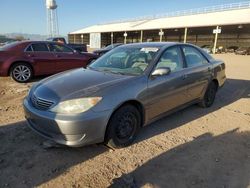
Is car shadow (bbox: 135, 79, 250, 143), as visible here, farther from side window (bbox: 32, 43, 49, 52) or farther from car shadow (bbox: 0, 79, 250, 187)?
side window (bbox: 32, 43, 49, 52)

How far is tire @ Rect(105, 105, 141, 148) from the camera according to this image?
358 centimetres

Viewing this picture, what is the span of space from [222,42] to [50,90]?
42236mm

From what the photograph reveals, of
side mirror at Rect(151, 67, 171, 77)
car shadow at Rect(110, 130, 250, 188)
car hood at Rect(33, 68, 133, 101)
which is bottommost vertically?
car shadow at Rect(110, 130, 250, 188)

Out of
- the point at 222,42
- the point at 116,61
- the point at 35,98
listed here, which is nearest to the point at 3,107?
the point at 35,98

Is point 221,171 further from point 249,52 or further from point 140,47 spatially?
point 249,52

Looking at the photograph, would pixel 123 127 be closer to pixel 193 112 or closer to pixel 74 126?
pixel 74 126

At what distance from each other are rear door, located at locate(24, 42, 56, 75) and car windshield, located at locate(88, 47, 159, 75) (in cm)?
446

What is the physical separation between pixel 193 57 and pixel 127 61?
1.61 m

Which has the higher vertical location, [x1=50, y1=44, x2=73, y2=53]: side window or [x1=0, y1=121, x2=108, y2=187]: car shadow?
[x1=50, y1=44, x2=73, y2=53]: side window

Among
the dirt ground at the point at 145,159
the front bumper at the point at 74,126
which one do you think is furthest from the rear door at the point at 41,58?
the front bumper at the point at 74,126

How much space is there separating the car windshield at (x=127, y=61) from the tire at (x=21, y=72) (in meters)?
4.49

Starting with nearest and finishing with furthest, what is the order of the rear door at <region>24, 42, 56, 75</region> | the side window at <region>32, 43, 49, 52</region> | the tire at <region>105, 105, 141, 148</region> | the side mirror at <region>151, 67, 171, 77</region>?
the tire at <region>105, 105, 141, 148</region> < the side mirror at <region>151, 67, 171, 77</region> < the rear door at <region>24, 42, 56, 75</region> < the side window at <region>32, 43, 49, 52</region>

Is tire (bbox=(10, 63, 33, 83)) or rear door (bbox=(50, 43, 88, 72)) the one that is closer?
tire (bbox=(10, 63, 33, 83))

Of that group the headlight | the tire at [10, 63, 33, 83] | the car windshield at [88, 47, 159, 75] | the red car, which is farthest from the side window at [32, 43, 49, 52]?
the headlight
